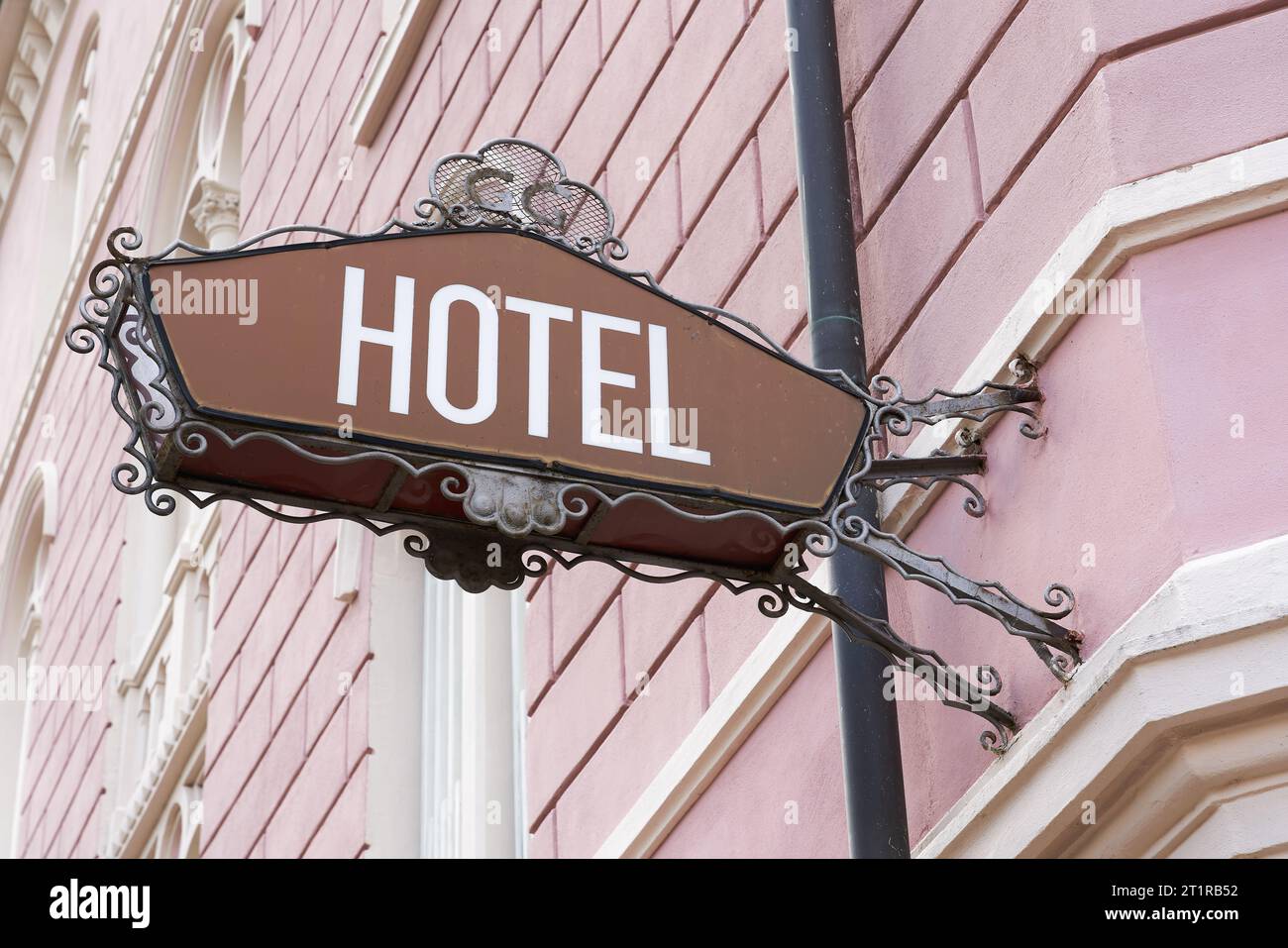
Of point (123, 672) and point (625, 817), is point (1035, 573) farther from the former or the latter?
point (123, 672)

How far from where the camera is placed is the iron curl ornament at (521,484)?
163 inches

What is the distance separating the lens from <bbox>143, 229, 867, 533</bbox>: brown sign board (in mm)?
4184

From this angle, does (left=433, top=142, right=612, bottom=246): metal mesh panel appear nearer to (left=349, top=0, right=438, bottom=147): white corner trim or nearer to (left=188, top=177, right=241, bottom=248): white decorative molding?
(left=349, top=0, right=438, bottom=147): white corner trim

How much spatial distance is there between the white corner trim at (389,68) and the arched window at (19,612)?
7136 mm

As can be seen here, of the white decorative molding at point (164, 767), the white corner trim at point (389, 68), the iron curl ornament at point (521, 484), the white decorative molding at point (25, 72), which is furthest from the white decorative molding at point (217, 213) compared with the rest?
the iron curl ornament at point (521, 484)

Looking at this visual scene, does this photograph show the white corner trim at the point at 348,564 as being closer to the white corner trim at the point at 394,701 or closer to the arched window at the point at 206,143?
the white corner trim at the point at 394,701

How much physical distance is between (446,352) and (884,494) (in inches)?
61.6

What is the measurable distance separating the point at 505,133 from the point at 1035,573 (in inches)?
170

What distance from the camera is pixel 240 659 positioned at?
1081cm

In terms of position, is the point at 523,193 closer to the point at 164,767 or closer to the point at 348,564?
the point at 348,564

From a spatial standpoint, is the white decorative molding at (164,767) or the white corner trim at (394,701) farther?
the white decorative molding at (164,767)

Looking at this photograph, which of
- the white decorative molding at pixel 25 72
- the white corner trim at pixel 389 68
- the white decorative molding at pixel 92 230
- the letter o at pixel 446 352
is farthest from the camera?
the white decorative molding at pixel 25 72

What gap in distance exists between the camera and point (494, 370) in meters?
4.35

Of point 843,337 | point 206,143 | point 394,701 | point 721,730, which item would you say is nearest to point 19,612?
point 206,143
